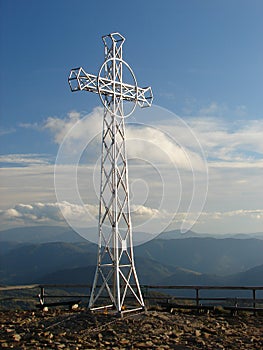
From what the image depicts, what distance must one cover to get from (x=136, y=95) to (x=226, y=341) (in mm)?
9890

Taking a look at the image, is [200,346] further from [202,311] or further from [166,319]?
[202,311]

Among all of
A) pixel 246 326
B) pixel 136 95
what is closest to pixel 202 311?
pixel 246 326

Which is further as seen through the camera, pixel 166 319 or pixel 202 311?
pixel 202 311

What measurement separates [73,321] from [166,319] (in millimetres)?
3255

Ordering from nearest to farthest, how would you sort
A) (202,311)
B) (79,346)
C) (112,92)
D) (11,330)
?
(79,346), (11,330), (112,92), (202,311)

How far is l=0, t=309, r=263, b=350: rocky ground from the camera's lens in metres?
14.3

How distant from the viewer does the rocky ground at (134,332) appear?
1430cm

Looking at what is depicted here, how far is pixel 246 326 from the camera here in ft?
57.2

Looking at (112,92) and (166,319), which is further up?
(112,92)

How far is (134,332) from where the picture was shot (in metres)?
15.5

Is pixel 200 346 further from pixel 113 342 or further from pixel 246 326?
pixel 246 326

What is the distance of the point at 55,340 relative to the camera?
14797 mm

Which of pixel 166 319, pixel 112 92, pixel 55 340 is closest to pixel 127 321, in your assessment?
pixel 166 319

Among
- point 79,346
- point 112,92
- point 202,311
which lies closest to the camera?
point 79,346
